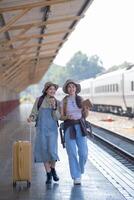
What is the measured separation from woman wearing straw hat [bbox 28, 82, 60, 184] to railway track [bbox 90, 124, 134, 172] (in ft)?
12.3

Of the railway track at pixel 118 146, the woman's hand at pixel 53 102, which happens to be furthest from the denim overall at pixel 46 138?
the railway track at pixel 118 146

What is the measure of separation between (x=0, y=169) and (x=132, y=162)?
12.3ft

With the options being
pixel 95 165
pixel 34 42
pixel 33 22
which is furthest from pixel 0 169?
pixel 34 42

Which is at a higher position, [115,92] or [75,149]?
[115,92]

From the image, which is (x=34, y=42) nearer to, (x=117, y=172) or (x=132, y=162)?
(x=132, y=162)

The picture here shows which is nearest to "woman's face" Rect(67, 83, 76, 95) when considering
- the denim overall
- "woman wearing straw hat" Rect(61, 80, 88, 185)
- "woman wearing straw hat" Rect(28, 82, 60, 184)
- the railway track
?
"woman wearing straw hat" Rect(61, 80, 88, 185)

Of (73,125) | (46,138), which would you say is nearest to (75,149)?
(73,125)

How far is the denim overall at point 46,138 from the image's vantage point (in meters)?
9.58

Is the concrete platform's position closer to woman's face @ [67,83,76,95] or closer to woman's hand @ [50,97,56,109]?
woman's hand @ [50,97,56,109]

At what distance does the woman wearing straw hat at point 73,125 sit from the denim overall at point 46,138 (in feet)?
0.69

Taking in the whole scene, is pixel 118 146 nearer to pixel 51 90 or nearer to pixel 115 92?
pixel 51 90

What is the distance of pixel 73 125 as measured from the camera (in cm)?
962

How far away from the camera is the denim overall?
9578 mm

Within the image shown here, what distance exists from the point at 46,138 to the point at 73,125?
0.49 metres
